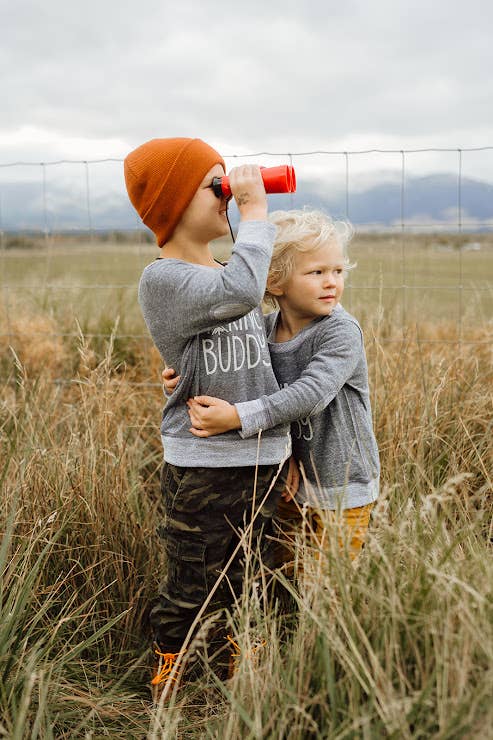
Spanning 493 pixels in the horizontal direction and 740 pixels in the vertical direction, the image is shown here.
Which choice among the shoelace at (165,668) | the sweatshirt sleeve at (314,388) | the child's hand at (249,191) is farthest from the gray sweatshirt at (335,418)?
the shoelace at (165,668)

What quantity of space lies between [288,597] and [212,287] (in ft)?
3.66

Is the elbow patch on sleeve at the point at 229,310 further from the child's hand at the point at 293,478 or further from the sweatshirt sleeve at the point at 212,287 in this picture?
the child's hand at the point at 293,478

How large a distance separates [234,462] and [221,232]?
2.13ft

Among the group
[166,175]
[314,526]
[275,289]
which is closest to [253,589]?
[314,526]

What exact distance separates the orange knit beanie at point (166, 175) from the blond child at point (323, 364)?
0.32 m

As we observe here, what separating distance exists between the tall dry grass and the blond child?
0.18 meters

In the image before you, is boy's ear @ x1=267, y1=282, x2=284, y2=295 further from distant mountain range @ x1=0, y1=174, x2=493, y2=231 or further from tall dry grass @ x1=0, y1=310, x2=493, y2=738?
distant mountain range @ x1=0, y1=174, x2=493, y2=231

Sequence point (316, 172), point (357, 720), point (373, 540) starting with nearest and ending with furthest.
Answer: point (357, 720) < point (373, 540) < point (316, 172)

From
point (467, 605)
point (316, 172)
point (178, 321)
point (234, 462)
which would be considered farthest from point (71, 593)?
point (316, 172)

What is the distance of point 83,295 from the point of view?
5.45 meters

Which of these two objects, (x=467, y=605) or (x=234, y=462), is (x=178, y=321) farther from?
(x=467, y=605)

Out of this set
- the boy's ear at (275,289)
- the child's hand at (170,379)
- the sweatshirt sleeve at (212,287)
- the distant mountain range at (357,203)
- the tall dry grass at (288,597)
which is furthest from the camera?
the distant mountain range at (357,203)

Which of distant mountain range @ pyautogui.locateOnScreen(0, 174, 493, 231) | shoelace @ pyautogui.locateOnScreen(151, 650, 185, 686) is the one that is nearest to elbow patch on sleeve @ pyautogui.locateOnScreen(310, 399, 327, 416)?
shoelace @ pyautogui.locateOnScreen(151, 650, 185, 686)

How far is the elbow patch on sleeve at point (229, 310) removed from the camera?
1861 mm
